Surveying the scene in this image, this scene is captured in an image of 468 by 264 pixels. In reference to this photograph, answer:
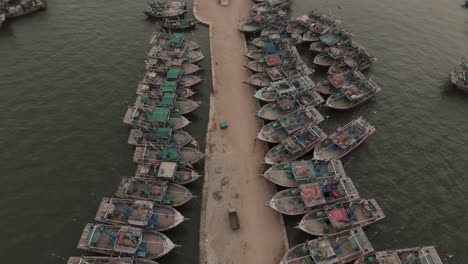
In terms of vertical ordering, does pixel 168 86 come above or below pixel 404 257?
above

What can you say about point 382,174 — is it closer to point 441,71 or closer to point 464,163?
point 464,163

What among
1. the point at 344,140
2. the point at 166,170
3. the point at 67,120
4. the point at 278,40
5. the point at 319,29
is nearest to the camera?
the point at 166,170

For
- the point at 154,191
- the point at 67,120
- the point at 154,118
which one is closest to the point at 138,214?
the point at 154,191

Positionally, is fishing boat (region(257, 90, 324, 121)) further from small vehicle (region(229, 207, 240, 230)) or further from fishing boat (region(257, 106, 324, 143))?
small vehicle (region(229, 207, 240, 230))

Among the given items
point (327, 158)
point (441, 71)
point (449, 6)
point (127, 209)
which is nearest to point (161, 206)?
point (127, 209)

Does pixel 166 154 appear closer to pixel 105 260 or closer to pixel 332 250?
pixel 105 260
